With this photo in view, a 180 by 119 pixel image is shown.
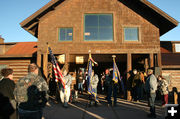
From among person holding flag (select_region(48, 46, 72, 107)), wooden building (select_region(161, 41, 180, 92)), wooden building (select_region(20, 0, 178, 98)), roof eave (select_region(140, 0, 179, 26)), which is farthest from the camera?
wooden building (select_region(161, 41, 180, 92))

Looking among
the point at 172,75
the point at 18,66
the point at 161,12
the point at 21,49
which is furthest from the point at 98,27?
the point at 21,49

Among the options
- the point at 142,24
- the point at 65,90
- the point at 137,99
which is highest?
the point at 142,24

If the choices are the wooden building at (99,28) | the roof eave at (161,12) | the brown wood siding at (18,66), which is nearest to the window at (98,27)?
the wooden building at (99,28)

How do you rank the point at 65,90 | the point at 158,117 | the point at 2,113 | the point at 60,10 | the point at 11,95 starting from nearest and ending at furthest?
the point at 2,113
the point at 11,95
the point at 158,117
the point at 65,90
the point at 60,10

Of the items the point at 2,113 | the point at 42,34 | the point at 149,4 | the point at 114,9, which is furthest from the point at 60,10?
the point at 2,113

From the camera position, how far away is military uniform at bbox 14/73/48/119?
3324mm

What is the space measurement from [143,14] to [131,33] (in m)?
1.73

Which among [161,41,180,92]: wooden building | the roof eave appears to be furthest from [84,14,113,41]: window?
[161,41,180,92]: wooden building

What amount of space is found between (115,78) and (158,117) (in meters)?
2.95

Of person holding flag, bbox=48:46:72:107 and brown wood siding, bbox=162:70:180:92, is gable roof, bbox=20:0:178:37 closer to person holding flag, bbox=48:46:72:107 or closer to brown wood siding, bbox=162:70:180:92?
brown wood siding, bbox=162:70:180:92

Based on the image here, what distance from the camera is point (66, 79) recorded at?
326 inches

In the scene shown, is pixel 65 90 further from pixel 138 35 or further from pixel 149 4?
pixel 149 4

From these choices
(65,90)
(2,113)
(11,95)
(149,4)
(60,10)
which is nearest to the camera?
(2,113)

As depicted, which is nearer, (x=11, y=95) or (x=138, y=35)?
(x=11, y=95)
